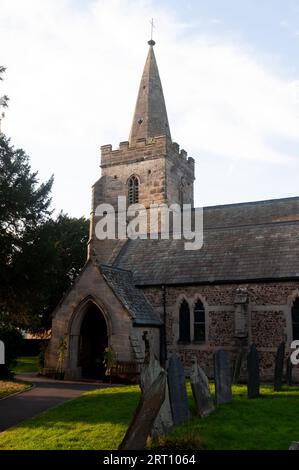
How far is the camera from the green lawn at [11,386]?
15.6 meters

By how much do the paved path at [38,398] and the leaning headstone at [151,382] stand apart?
3.79 metres

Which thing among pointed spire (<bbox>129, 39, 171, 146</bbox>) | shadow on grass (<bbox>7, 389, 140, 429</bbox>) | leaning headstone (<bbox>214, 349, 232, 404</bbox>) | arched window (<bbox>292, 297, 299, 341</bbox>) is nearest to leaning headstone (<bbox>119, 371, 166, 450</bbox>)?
shadow on grass (<bbox>7, 389, 140, 429</bbox>)

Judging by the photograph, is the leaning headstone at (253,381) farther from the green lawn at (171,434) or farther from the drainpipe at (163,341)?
the drainpipe at (163,341)

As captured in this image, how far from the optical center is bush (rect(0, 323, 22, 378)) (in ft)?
63.1

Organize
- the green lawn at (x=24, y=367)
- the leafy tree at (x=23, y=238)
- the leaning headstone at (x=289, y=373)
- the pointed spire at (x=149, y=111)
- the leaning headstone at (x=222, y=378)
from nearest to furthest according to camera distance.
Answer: the leaning headstone at (x=222, y=378) < the leaning headstone at (x=289, y=373) < the leafy tree at (x=23, y=238) < the green lawn at (x=24, y=367) < the pointed spire at (x=149, y=111)

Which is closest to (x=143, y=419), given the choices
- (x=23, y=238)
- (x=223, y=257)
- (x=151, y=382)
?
(x=151, y=382)

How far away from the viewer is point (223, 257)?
22.3m

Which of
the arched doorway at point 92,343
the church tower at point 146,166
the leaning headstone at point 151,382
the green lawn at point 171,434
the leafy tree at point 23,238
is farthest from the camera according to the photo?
the church tower at point 146,166

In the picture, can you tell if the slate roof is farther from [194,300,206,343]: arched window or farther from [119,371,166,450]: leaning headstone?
[119,371,166,450]: leaning headstone

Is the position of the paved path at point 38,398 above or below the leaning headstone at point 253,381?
below

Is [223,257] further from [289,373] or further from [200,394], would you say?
[200,394]

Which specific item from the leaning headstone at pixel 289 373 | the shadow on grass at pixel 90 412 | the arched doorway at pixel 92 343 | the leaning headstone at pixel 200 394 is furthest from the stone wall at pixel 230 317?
the leaning headstone at pixel 200 394
